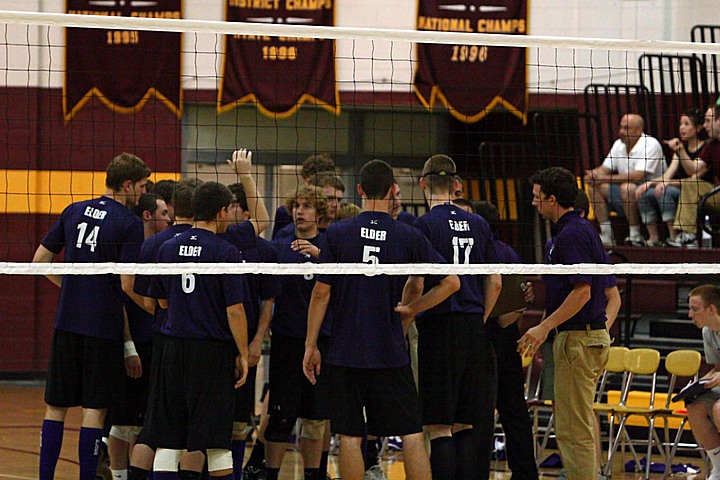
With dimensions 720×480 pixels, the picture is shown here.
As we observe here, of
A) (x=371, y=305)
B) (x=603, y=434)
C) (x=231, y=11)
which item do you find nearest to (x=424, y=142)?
(x=231, y=11)

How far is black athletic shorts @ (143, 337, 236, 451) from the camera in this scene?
557 centimetres

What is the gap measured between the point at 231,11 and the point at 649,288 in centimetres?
543

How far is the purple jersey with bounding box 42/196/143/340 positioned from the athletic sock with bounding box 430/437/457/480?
77.1 inches

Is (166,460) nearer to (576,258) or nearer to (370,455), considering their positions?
(370,455)

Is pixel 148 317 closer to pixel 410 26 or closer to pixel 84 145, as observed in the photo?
pixel 84 145

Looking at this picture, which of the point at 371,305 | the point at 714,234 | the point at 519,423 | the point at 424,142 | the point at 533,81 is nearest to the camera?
the point at 371,305

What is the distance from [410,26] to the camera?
13.1 meters

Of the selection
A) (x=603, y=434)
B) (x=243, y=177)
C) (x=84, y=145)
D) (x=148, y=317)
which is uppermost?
(x=84, y=145)

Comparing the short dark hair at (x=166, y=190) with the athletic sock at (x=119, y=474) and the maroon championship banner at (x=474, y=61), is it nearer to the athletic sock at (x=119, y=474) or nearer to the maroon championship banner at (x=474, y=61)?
the athletic sock at (x=119, y=474)

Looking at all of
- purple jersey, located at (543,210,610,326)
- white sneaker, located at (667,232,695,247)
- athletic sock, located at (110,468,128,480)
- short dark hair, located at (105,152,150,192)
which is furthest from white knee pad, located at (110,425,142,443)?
white sneaker, located at (667,232,695,247)

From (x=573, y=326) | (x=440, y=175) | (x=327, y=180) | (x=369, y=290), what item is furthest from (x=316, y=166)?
(x=573, y=326)

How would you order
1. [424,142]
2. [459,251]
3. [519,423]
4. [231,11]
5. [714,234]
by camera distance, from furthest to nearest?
[424,142] → [231,11] → [714,234] → [519,423] → [459,251]

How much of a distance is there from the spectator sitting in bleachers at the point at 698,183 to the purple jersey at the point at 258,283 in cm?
487

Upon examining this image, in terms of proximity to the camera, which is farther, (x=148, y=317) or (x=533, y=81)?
(x=533, y=81)
